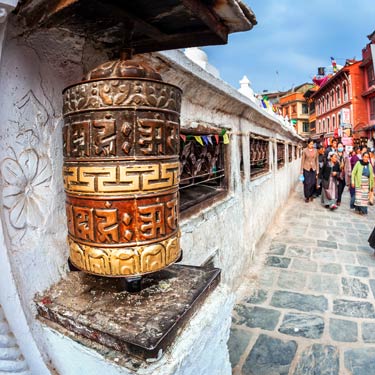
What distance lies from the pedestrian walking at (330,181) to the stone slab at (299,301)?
592 cm

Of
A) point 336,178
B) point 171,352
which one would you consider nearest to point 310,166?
point 336,178

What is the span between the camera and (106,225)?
1036 mm

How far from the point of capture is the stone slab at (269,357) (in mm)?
2463

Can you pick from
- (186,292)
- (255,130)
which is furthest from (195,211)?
(255,130)

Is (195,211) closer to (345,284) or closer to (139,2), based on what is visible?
(139,2)

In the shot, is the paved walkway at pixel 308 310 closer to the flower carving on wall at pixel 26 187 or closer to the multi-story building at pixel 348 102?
the flower carving on wall at pixel 26 187

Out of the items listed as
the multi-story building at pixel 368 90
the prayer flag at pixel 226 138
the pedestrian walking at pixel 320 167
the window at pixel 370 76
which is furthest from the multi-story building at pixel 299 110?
the prayer flag at pixel 226 138

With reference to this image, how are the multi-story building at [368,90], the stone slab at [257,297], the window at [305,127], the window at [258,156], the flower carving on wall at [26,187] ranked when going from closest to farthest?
1. the flower carving on wall at [26,187]
2. the stone slab at [257,297]
3. the window at [258,156]
4. the multi-story building at [368,90]
5. the window at [305,127]

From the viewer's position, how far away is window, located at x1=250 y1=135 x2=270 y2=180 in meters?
5.09

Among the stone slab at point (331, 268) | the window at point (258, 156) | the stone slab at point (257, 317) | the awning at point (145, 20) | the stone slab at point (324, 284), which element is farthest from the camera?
the window at point (258, 156)

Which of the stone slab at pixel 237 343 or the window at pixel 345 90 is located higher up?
the window at pixel 345 90

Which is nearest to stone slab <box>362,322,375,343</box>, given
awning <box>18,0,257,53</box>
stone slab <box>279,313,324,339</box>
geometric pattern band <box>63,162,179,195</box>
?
stone slab <box>279,313,324,339</box>

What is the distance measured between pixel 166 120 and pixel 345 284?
12.6 feet

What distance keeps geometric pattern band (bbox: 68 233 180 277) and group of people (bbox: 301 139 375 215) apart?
7997mm
